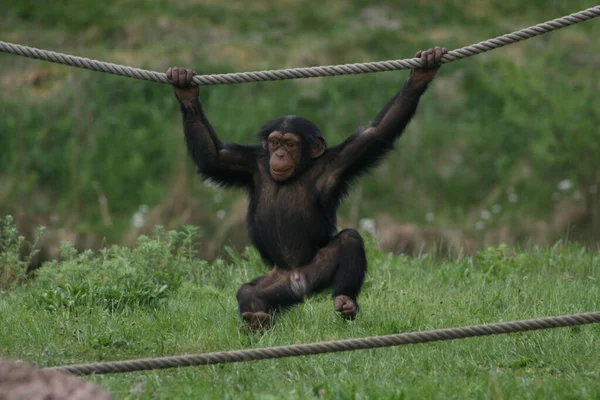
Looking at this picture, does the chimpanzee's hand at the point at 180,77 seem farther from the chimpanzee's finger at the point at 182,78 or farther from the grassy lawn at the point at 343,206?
the grassy lawn at the point at 343,206

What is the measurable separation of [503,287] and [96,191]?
9750mm

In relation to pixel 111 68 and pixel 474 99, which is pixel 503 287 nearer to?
pixel 111 68

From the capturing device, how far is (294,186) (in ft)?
23.2

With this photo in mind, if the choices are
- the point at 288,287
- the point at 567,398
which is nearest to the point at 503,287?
the point at 288,287

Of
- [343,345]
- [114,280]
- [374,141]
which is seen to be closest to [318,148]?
[374,141]

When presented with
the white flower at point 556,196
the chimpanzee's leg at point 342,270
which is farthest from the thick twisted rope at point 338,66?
the white flower at point 556,196

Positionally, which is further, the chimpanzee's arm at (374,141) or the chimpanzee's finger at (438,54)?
the chimpanzee's arm at (374,141)

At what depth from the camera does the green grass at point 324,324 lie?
16.9 ft

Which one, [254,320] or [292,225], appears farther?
[292,225]

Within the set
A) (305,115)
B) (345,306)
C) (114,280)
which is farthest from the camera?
→ (305,115)

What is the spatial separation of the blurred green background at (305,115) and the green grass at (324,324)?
5266 millimetres

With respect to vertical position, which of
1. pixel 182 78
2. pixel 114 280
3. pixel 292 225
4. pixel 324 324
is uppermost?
pixel 182 78

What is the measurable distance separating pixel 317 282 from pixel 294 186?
710mm

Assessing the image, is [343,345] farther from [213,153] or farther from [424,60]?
[213,153]
